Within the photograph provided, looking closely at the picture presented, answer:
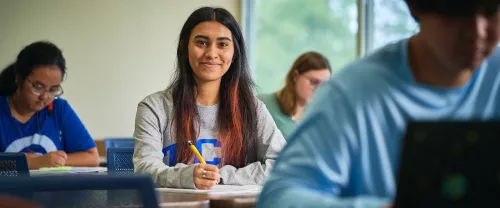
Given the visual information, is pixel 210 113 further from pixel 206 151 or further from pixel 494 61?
pixel 494 61

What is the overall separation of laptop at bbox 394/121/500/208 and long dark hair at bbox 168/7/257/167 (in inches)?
78.1

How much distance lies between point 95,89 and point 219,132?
3.98 m

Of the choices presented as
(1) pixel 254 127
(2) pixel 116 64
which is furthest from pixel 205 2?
(1) pixel 254 127

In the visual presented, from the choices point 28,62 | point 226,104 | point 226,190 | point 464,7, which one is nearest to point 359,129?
point 464,7

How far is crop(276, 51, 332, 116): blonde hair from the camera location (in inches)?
198

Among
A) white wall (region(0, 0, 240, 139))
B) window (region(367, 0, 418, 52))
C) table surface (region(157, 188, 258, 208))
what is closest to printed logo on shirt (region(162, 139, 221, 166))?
table surface (region(157, 188, 258, 208))

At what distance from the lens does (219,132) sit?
286 cm

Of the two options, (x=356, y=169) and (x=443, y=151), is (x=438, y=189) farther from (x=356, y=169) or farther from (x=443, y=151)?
(x=356, y=169)

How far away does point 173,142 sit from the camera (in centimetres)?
284

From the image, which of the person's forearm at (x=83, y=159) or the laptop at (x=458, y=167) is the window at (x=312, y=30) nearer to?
the person's forearm at (x=83, y=159)

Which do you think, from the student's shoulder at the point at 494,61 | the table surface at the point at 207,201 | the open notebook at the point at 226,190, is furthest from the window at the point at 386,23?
the student's shoulder at the point at 494,61

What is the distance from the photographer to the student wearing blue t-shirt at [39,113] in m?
4.15

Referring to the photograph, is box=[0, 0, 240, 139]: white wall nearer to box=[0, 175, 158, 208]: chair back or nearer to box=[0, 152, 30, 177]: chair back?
box=[0, 152, 30, 177]: chair back

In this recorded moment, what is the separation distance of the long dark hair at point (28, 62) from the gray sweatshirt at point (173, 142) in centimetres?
152
